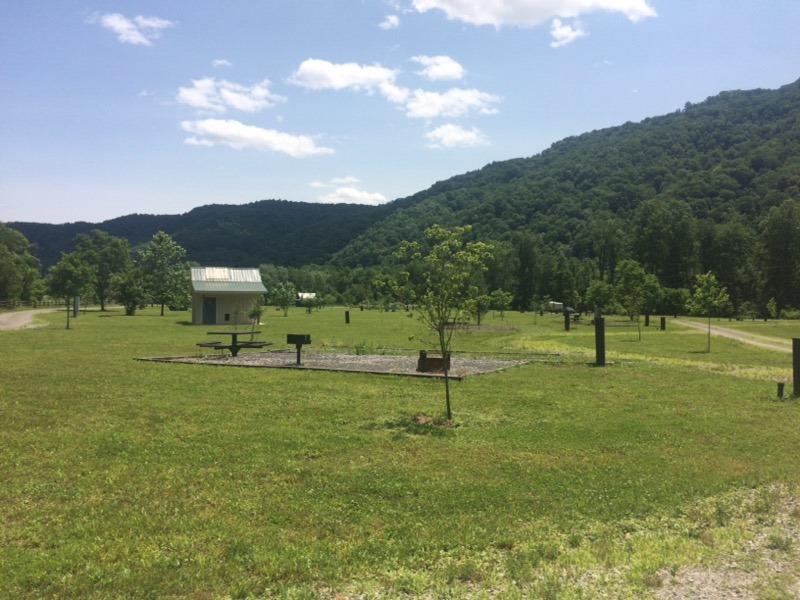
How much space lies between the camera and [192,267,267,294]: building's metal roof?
46656 mm

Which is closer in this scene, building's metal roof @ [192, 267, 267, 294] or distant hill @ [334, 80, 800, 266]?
building's metal roof @ [192, 267, 267, 294]

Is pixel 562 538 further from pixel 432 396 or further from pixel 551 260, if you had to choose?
pixel 551 260

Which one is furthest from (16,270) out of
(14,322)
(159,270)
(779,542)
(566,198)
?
(566,198)

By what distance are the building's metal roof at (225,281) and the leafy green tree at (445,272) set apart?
37.8 meters

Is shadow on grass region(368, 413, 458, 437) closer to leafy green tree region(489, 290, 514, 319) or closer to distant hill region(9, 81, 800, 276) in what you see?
leafy green tree region(489, 290, 514, 319)

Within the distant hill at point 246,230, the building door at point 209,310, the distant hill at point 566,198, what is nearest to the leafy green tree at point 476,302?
the building door at point 209,310

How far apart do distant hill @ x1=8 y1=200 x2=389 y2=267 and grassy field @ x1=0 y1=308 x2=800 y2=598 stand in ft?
461

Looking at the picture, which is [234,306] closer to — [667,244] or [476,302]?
[476,302]

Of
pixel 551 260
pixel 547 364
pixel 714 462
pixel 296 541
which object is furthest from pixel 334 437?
pixel 551 260

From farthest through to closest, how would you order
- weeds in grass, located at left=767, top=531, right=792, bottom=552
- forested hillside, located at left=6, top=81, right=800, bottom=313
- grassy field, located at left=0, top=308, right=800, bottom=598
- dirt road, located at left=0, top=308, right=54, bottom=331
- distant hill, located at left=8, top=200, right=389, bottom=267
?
1. distant hill, located at left=8, top=200, right=389, bottom=267
2. forested hillside, located at left=6, top=81, right=800, bottom=313
3. dirt road, located at left=0, top=308, right=54, bottom=331
4. weeds in grass, located at left=767, top=531, right=792, bottom=552
5. grassy field, located at left=0, top=308, right=800, bottom=598

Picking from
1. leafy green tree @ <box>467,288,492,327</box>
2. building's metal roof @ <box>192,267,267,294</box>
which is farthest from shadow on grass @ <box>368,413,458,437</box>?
building's metal roof @ <box>192,267,267,294</box>

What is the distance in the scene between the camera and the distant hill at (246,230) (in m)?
153

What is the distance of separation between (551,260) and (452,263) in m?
98.3

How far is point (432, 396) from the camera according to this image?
12.3 meters
